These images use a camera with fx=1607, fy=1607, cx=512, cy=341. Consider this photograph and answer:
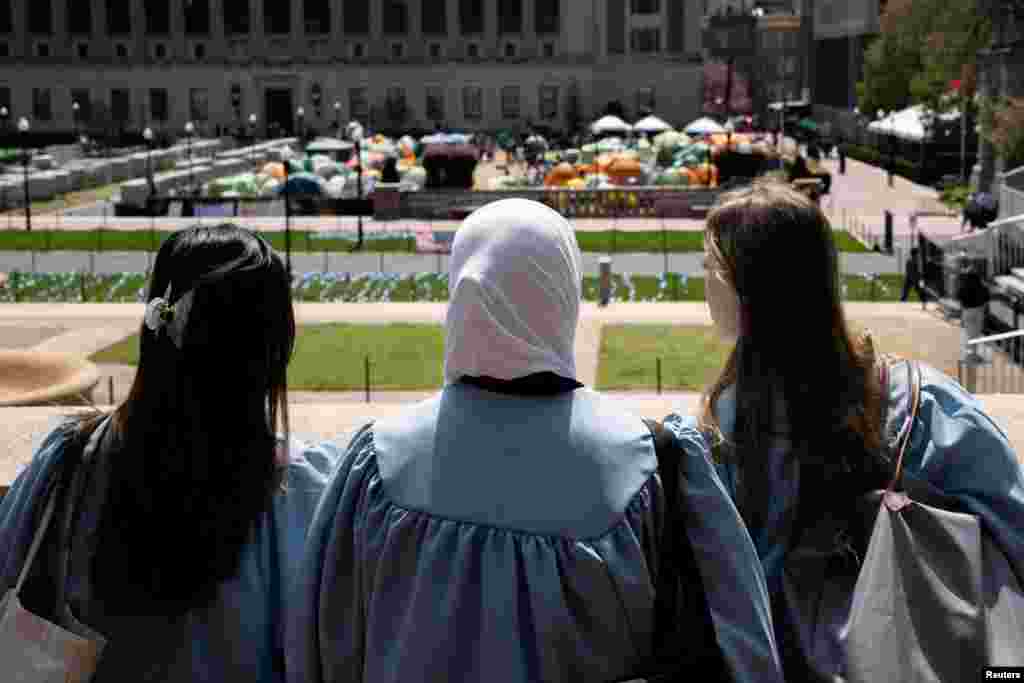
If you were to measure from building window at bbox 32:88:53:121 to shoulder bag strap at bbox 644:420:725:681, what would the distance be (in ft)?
410

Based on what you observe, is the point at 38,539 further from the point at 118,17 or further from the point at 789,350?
the point at 118,17

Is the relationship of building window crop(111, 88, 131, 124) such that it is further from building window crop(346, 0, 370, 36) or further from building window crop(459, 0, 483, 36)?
building window crop(459, 0, 483, 36)

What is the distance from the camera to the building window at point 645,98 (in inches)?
4783

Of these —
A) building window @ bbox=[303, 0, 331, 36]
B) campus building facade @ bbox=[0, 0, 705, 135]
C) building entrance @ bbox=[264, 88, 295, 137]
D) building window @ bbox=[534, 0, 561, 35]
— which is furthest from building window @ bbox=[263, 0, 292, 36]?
building window @ bbox=[534, 0, 561, 35]

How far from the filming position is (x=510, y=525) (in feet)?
11.9

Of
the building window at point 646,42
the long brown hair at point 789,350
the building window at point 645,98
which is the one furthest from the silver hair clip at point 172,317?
the building window at point 646,42

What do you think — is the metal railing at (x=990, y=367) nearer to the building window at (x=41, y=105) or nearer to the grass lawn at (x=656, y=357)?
the grass lawn at (x=656, y=357)

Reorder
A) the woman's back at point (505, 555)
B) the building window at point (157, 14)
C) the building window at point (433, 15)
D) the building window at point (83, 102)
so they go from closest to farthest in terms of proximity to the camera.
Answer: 1. the woman's back at point (505, 555)
2. the building window at point (83, 102)
3. the building window at point (433, 15)
4. the building window at point (157, 14)

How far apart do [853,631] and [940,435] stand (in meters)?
0.70

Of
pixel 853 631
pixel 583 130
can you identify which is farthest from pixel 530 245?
pixel 583 130

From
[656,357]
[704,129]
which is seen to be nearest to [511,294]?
[656,357]

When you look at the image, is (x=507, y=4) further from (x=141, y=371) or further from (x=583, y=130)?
(x=141, y=371)

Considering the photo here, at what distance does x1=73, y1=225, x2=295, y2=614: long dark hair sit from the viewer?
393 cm

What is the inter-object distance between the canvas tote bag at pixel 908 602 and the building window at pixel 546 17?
123 metres
